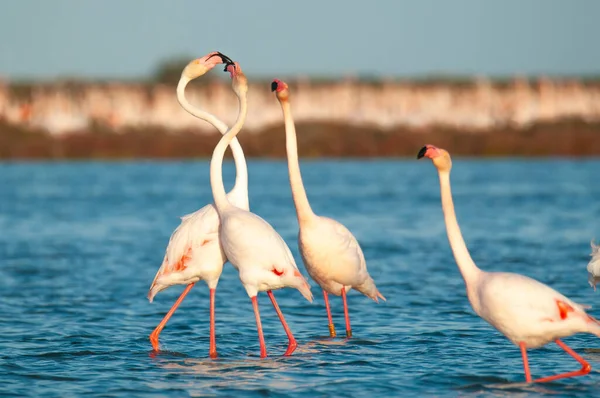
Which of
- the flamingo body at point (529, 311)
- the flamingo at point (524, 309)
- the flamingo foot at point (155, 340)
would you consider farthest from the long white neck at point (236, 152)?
the flamingo body at point (529, 311)

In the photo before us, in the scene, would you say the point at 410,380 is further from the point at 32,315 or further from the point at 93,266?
the point at 93,266

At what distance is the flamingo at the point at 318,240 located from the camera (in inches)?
402

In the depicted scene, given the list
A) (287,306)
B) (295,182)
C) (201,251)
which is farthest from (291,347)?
(287,306)

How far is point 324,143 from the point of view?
47.0 m

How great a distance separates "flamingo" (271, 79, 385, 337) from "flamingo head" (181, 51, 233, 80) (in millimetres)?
551

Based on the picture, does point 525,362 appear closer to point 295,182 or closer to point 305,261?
point 305,261

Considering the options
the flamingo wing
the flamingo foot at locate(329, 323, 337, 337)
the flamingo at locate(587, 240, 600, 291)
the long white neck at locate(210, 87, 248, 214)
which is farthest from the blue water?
the long white neck at locate(210, 87, 248, 214)

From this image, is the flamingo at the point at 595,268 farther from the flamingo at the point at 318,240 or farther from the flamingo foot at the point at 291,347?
the flamingo foot at the point at 291,347

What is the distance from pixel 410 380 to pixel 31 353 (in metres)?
3.59

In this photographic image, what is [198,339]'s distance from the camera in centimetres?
1106

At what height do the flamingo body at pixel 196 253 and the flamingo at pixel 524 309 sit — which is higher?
the flamingo body at pixel 196 253

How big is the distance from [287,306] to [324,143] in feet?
112

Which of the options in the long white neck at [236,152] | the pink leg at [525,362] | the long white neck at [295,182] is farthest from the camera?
the long white neck at [236,152]

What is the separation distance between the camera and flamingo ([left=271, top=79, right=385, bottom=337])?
1020 cm
